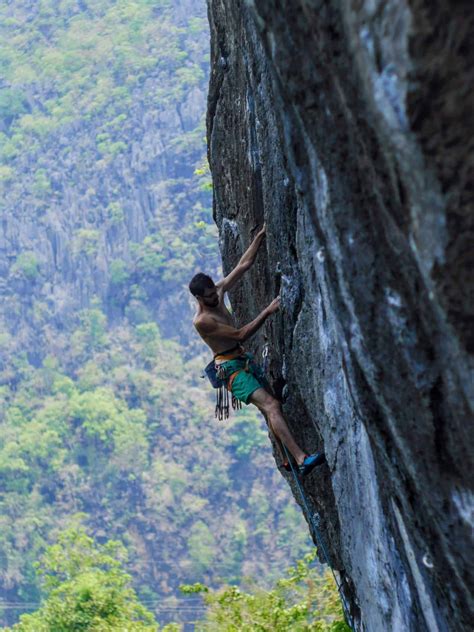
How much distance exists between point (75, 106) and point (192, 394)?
116 feet

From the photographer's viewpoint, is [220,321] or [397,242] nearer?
[397,242]

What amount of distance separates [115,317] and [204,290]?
7182 cm

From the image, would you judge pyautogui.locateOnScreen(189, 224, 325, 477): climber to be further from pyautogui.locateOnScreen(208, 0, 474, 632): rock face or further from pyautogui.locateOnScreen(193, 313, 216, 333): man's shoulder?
pyautogui.locateOnScreen(208, 0, 474, 632): rock face

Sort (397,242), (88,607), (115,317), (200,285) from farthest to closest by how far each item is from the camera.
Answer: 1. (115,317)
2. (88,607)
3. (200,285)
4. (397,242)

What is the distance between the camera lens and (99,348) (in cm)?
7431

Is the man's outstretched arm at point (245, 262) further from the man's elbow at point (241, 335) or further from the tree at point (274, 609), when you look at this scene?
the tree at point (274, 609)

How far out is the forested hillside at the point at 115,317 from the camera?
2405 inches

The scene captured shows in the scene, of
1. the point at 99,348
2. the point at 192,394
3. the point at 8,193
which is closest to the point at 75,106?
the point at 8,193

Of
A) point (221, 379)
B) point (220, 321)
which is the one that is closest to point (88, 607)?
point (221, 379)

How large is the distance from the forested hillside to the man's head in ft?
172

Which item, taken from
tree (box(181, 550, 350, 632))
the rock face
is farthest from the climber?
tree (box(181, 550, 350, 632))

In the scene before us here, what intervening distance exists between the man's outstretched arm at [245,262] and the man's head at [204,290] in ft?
0.78

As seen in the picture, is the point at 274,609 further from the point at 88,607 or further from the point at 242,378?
the point at 242,378

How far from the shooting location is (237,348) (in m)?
6.12
